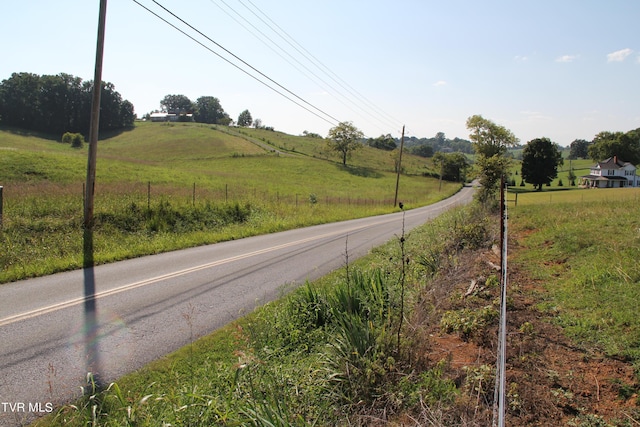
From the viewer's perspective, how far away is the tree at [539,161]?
238 ft

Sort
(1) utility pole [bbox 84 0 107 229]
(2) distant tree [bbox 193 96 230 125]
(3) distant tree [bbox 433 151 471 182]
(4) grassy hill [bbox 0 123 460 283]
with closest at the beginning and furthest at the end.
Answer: (4) grassy hill [bbox 0 123 460 283]
(1) utility pole [bbox 84 0 107 229]
(3) distant tree [bbox 433 151 471 182]
(2) distant tree [bbox 193 96 230 125]

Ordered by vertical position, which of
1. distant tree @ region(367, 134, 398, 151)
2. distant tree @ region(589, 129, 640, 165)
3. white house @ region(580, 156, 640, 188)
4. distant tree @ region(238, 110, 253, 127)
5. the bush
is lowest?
white house @ region(580, 156, 640, 188)

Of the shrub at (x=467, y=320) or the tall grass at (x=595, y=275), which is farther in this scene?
the shrub at (x=467, y=320)

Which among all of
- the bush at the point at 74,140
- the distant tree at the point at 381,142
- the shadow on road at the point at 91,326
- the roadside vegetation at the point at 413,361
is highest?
the distant tree at the point at 381,142

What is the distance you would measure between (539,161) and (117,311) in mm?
80362

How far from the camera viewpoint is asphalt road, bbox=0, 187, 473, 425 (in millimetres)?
4746

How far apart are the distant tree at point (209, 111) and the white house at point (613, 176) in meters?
131

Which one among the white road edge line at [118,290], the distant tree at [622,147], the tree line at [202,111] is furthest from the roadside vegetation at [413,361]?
the tree line at [202,111]

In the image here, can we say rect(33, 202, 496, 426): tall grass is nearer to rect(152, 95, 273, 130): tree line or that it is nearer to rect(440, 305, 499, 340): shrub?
rect(440, 305, 499, 340): shrub

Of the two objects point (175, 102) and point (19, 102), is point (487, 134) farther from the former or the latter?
point (175, 102)

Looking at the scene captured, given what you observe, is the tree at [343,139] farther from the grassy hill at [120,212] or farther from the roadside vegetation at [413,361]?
the roadside vegetation at [413,361]

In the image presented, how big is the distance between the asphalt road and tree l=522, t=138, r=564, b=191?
240 ft

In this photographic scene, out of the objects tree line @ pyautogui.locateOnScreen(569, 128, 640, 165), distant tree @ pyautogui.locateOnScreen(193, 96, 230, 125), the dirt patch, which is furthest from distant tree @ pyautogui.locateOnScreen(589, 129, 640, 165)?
distant tree @ pyautogui.locateOnScreen(193, 96, 230, 125)

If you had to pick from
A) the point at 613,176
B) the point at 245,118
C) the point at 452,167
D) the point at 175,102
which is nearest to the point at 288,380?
the point at 613,176
